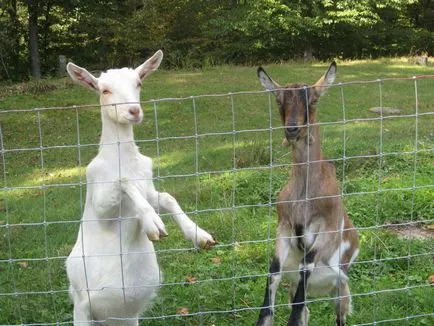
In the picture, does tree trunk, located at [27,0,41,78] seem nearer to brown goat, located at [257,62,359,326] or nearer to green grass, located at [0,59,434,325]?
green grass, located at [0,59,434,325]

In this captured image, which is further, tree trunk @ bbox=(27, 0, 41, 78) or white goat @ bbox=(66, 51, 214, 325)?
tree trunk @ bbox=(27, 0, 41, 78)

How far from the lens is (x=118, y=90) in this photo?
3.24 metres

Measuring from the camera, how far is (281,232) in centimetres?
373

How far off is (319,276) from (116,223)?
4.03ft

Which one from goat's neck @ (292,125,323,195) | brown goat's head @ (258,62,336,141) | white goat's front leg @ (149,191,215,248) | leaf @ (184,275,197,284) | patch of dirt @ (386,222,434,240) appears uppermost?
brown goat's head @ (258,62,336,141)

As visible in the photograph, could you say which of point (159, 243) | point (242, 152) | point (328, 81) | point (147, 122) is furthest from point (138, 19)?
point (328, 81)

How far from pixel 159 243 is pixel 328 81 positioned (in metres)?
2.24

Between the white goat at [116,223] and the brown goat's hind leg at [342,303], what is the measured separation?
3.41 feet

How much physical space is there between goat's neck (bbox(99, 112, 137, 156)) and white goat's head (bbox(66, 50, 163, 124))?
2.1 inches

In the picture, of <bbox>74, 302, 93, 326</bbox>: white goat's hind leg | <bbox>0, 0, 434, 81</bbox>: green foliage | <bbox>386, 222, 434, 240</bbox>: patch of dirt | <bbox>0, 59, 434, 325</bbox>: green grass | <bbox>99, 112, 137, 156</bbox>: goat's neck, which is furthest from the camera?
<bbox>0, 0, 434, 81</bbox>: green foliage

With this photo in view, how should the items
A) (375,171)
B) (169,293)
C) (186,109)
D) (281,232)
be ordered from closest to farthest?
(281,232)
(169,293)
(375,171)
(186,109)

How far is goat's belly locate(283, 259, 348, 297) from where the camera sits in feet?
12.0

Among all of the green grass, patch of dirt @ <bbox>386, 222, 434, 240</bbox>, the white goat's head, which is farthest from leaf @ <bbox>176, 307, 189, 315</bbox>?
patch of dirt @ <bbox>386, 222, 434, 240</bbox>

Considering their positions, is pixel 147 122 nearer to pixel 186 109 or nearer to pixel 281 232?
pixel 186 109
